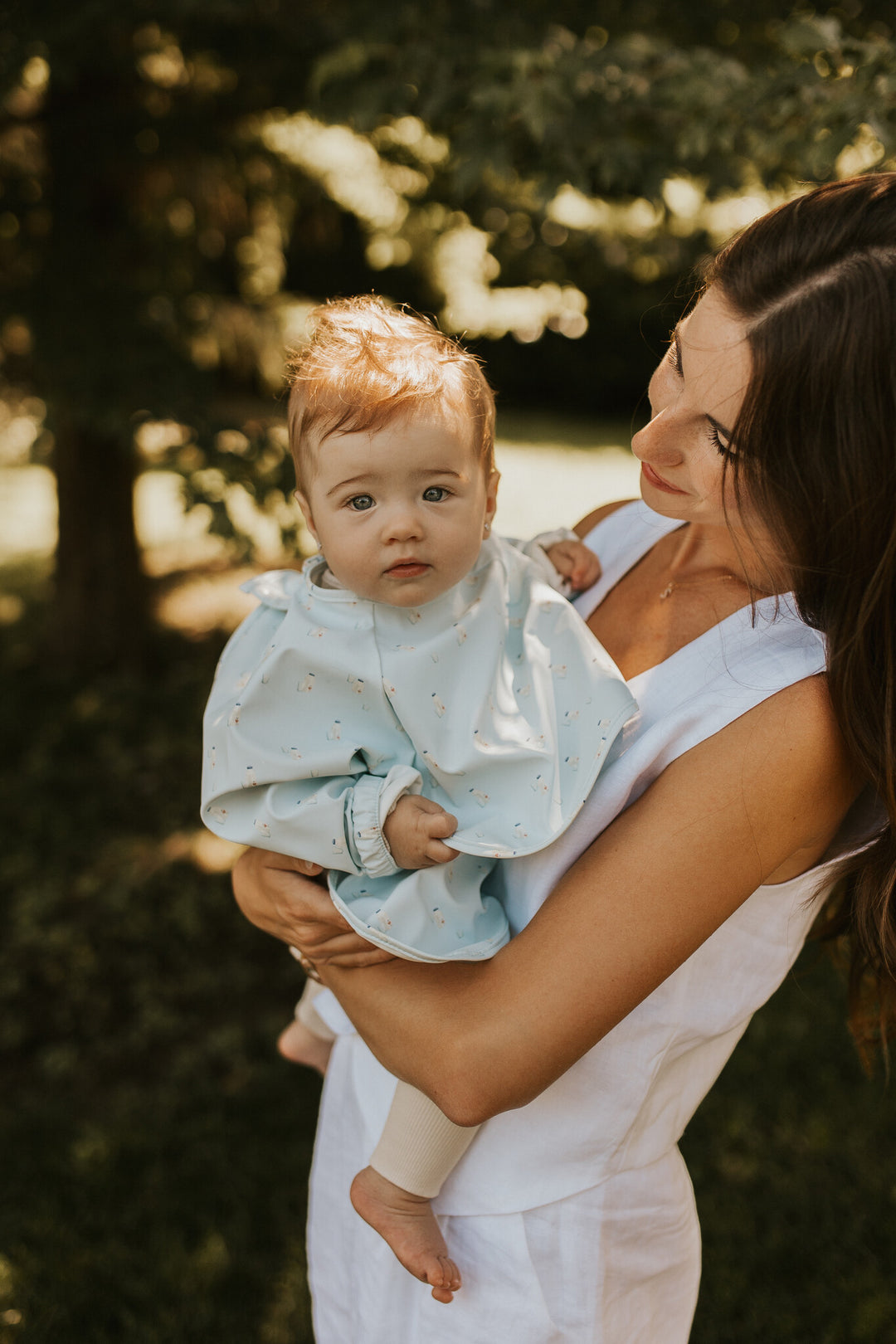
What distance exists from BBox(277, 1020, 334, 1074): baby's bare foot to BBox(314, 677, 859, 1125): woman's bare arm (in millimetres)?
894

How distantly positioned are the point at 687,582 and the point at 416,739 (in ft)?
1.55

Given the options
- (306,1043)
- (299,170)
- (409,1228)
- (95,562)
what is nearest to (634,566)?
(409,1228)

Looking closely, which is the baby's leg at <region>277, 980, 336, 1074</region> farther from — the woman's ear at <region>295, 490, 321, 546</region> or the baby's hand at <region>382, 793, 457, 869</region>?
the woman's ear at <region>295, 490, 321, 546</region>

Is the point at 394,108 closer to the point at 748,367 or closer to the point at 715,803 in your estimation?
the point at 748,367

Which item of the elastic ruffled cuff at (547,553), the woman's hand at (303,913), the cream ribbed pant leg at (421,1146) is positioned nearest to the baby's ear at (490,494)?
the elastic ruffled cuff at (547,553)

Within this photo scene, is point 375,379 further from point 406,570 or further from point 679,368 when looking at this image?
point 679,368

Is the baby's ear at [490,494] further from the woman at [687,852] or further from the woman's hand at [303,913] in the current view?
the woman's hand at [303,913]

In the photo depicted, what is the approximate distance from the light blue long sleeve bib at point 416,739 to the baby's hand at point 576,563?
173 mm

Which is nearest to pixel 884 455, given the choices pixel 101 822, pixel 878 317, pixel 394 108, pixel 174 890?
pixel 878 317

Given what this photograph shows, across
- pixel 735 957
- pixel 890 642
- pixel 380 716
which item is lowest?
pixel 735 957

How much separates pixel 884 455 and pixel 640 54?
1853 mm

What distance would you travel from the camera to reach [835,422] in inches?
45.0

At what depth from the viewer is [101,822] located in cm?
445

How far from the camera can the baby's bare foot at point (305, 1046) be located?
209cm
